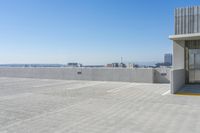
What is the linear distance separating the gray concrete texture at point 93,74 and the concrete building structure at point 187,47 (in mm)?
2066

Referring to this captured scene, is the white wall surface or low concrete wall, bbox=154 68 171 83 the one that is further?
low concrete wall, bbox=154 68 171 83

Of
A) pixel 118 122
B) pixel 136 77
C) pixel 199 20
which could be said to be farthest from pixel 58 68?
pixel 118 122

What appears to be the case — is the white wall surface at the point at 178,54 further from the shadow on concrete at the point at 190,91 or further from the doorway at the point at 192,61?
the shadow on concrete at the point at 190,91

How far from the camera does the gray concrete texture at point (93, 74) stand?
618 inches

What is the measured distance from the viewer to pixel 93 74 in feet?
59.3

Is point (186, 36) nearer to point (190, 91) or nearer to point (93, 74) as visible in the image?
point (190, 91)

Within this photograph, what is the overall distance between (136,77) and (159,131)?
1163 cm

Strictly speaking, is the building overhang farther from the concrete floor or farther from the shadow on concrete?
the concrete floor

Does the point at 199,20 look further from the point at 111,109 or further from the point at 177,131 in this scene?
the point at 177,131

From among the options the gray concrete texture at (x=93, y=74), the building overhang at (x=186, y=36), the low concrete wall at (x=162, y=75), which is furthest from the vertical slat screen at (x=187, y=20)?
the gray concrete texture at (x=93, y=74)

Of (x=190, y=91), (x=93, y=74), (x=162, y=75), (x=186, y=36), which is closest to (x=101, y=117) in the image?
(x=190, y=91)

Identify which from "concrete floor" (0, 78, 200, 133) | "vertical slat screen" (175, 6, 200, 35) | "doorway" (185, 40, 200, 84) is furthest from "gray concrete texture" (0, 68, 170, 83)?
"concrete floor" (0, 78, 200, 133)

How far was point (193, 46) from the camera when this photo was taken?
520 inches

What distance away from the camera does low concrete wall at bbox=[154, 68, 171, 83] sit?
15.3 meters
